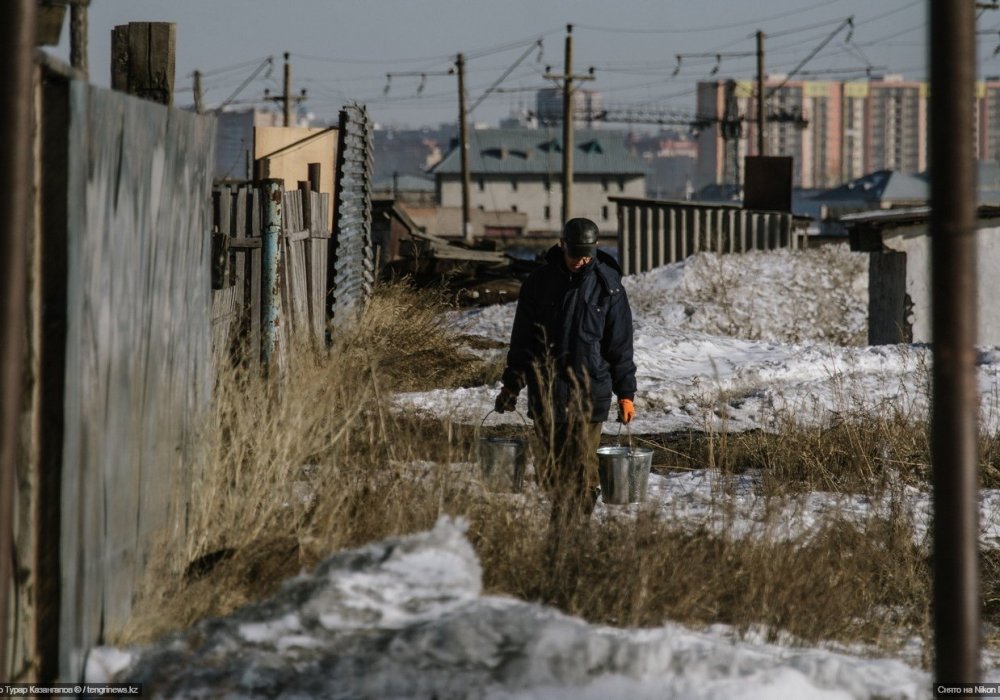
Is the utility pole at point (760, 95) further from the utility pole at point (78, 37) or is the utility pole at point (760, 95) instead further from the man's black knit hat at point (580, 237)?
the utility pole at point (78, 37)

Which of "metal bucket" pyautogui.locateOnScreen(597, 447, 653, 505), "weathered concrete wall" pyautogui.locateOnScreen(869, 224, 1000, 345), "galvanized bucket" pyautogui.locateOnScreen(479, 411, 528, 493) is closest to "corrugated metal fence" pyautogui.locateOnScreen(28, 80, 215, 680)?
"galvanized bucket" pyautogui.locateOnScreen(479, 411, 528, 493)

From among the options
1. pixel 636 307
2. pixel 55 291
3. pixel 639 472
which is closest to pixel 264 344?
pixel 639 472

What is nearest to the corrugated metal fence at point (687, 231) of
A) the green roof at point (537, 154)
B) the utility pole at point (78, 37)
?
the utility pole at point (78, 37)

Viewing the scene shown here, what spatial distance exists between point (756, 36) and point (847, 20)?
2946 millimetres

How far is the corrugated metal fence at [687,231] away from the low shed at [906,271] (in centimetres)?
689

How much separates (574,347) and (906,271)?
977 cm

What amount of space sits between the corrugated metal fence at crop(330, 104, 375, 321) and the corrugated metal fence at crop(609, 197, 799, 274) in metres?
9.54

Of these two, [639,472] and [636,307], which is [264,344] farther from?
[636,307]

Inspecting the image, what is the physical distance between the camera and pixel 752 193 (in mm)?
24250

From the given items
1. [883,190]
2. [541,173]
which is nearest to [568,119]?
[541,173]

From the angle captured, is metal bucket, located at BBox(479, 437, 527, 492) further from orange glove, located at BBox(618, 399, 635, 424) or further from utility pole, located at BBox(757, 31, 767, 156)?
utility pole, located at BBox(757, 31, 767, 156)

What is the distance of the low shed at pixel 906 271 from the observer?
1491 cm

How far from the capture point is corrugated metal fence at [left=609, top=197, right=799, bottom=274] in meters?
22.5

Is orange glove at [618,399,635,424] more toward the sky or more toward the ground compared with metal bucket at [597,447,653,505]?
more toward the sky
